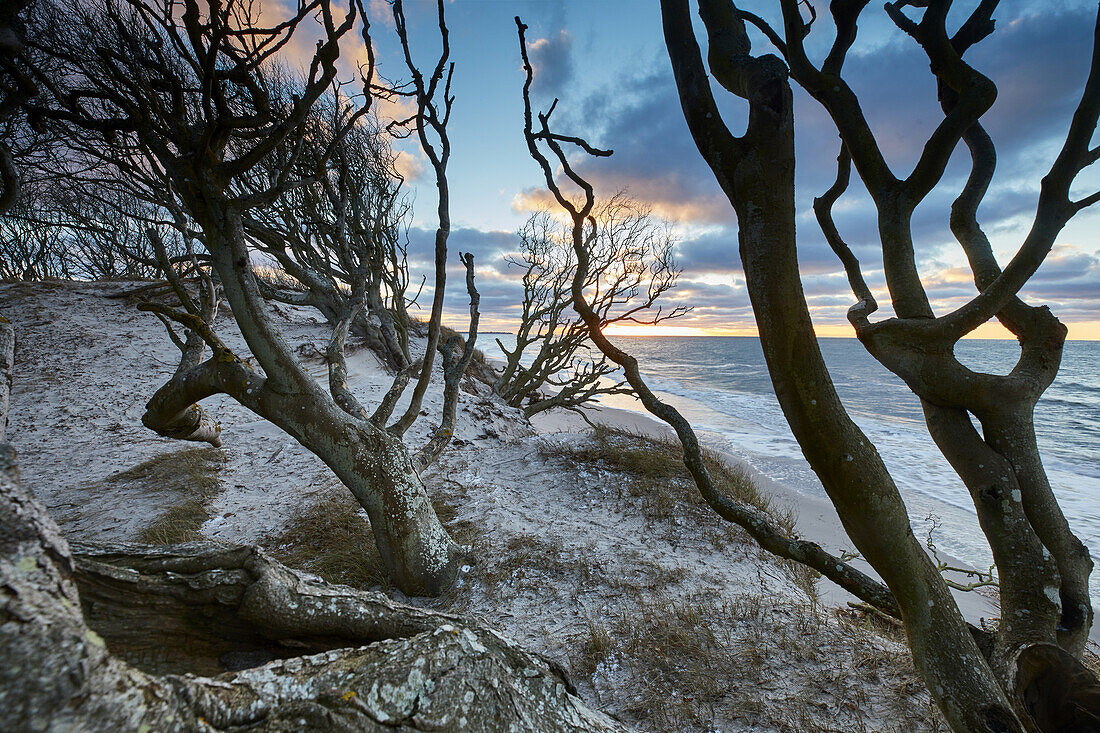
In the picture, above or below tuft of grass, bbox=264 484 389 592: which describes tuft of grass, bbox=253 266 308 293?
above

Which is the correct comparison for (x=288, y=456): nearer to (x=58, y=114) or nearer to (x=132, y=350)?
(x=58, y=114)

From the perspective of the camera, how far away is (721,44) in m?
1.59

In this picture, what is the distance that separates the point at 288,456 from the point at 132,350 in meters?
7.09

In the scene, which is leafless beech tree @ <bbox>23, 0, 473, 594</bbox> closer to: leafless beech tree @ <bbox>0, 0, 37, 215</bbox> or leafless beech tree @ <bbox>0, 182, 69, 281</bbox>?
leafless beech tree @ <bbox>0, 0, 37, 215</bbox>

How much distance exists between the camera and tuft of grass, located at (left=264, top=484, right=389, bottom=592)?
349 centimetres

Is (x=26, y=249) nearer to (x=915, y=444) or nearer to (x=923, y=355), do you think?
(x=923, y=355)

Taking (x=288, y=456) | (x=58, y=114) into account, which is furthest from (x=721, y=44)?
(x=288, y=456)

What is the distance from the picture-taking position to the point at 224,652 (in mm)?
1552

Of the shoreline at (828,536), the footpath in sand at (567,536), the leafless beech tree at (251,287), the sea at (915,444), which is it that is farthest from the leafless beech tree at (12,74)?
the sea at (915,444)

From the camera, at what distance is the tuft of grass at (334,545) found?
11.5 ft

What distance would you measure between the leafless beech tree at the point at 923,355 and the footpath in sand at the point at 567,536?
35.3 inches

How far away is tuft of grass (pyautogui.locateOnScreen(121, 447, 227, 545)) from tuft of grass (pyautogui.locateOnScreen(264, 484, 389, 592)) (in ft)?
2.93

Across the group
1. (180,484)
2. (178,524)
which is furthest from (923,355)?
(180,484)

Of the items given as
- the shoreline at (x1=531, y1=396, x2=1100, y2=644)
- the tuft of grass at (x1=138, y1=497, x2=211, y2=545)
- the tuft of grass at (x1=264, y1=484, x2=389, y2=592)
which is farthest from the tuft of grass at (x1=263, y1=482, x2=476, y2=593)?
the shoreline at (x1=531, y1=396, x2=1100, y2=644)
